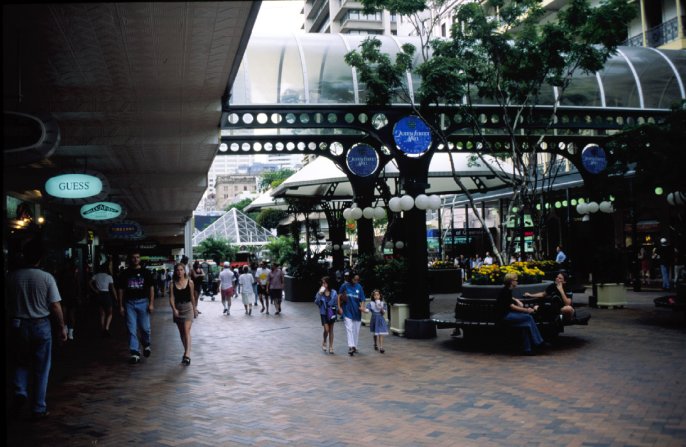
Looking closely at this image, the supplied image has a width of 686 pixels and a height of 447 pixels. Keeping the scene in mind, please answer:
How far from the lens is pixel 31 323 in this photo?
22.8ft

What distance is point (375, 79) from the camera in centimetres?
1330

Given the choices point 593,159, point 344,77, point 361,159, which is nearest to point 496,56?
point 344,77

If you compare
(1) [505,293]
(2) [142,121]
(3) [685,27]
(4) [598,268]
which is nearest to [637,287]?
(4) [598,268]

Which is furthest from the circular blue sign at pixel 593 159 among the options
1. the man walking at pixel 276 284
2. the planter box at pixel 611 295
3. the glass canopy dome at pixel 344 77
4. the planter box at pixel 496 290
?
the man walking at pixel 276 284

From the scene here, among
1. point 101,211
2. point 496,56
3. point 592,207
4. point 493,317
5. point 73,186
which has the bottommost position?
point 493,317

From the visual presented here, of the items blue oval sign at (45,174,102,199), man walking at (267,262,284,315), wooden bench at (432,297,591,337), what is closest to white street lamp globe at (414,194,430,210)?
wooden bench at (432,297,591,337)

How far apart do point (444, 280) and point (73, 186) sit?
57.6 feet

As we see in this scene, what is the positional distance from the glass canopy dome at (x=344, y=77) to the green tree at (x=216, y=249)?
37.1m

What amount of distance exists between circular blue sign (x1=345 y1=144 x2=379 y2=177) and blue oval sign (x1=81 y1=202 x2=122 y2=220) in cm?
588

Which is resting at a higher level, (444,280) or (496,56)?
(496,56)

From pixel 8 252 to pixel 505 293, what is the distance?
10847 mm

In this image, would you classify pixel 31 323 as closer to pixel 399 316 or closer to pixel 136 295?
pixel 136 295

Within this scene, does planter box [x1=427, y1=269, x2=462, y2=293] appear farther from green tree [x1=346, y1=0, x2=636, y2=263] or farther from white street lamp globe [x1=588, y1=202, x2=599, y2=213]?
green tree [x1=346, y1=0, x2=636, y2=263]

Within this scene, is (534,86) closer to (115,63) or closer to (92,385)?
(115,63)
